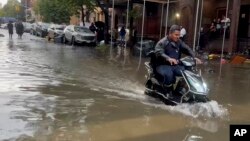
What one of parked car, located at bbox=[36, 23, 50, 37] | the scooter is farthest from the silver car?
the scooter

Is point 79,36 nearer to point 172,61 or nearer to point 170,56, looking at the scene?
point 170,56

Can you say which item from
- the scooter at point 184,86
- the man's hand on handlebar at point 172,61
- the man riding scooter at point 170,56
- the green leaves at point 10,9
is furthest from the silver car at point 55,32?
the green leaves at point 10,9

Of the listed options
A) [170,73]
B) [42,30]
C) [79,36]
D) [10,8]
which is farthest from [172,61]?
[10,8]

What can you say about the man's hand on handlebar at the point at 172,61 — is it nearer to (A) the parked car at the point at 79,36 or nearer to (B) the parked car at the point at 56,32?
(A) the parked car at the point at 79,36

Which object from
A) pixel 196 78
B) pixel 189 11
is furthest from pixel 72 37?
pixel 196 78

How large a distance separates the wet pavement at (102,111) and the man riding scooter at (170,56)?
1.79 ft

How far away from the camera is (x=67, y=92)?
921 centimetres

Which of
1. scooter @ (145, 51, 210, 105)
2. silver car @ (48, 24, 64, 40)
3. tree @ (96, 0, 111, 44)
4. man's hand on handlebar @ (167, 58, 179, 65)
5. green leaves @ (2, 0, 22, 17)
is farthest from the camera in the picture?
green leaves @ (2, 0, 22, 17)

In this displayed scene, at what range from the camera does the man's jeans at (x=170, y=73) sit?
25.7 feet

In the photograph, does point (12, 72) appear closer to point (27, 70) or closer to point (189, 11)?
point (27, 70)

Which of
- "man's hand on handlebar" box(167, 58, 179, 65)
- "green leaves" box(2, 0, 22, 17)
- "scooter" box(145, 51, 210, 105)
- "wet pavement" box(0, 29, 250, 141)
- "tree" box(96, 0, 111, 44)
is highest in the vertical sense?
"green leaves" box(2, 0, 22, 17)

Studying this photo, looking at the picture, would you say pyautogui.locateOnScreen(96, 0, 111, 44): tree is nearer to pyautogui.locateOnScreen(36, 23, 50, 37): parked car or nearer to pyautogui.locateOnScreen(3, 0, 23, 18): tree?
pyautogui.locateOnScreen(36, 23, 50, 37): parked car

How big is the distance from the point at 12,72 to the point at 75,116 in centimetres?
578

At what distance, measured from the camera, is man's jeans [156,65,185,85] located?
25.7 feet
